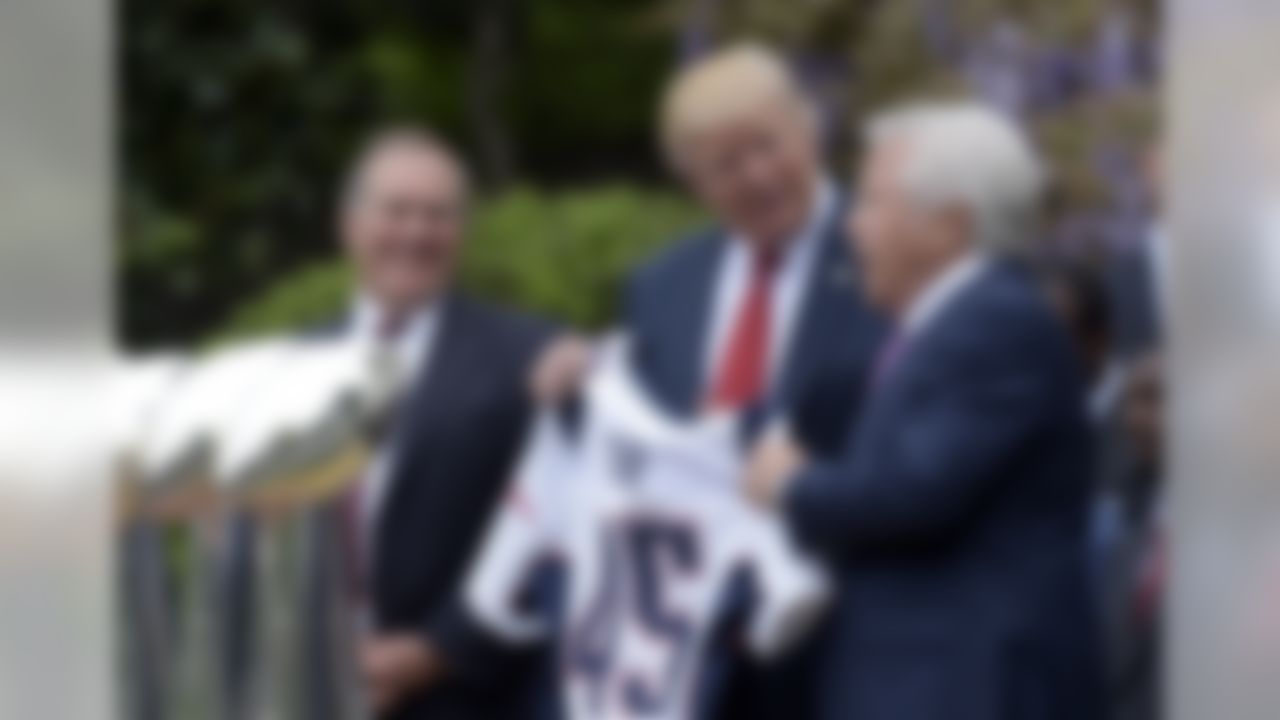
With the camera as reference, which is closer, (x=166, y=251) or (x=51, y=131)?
(x=51, y=131)

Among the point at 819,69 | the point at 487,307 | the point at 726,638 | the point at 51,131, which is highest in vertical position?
the point at 819,69

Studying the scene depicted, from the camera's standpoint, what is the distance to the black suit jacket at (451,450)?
3994 mm

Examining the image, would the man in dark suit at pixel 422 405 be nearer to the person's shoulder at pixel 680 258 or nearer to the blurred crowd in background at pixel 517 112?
the blurred crowd in background at pixel 517 112

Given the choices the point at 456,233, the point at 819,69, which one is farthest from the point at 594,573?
the point at 819,69

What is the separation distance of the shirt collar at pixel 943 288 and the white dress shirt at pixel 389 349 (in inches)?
31.0

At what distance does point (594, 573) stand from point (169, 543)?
0.65 metres

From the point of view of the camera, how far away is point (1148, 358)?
3859mm

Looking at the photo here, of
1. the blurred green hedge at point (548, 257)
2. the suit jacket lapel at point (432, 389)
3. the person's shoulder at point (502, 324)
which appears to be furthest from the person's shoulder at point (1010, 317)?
the suit jacket lapel at point (432, 389)

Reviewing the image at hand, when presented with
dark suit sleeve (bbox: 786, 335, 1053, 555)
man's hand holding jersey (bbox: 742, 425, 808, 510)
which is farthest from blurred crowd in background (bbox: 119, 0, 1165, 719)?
man's hand holding jersey (bbox: 742, 425, 808, 510)

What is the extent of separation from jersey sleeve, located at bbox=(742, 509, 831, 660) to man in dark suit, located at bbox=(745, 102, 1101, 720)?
0.03 m

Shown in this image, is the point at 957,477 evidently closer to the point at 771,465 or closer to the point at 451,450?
the point at 771,465

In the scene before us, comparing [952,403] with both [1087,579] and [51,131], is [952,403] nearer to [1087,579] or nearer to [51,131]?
[1087,579]

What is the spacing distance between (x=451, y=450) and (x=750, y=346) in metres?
0.53

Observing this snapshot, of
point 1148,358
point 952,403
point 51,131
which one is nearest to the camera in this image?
point 51,131
